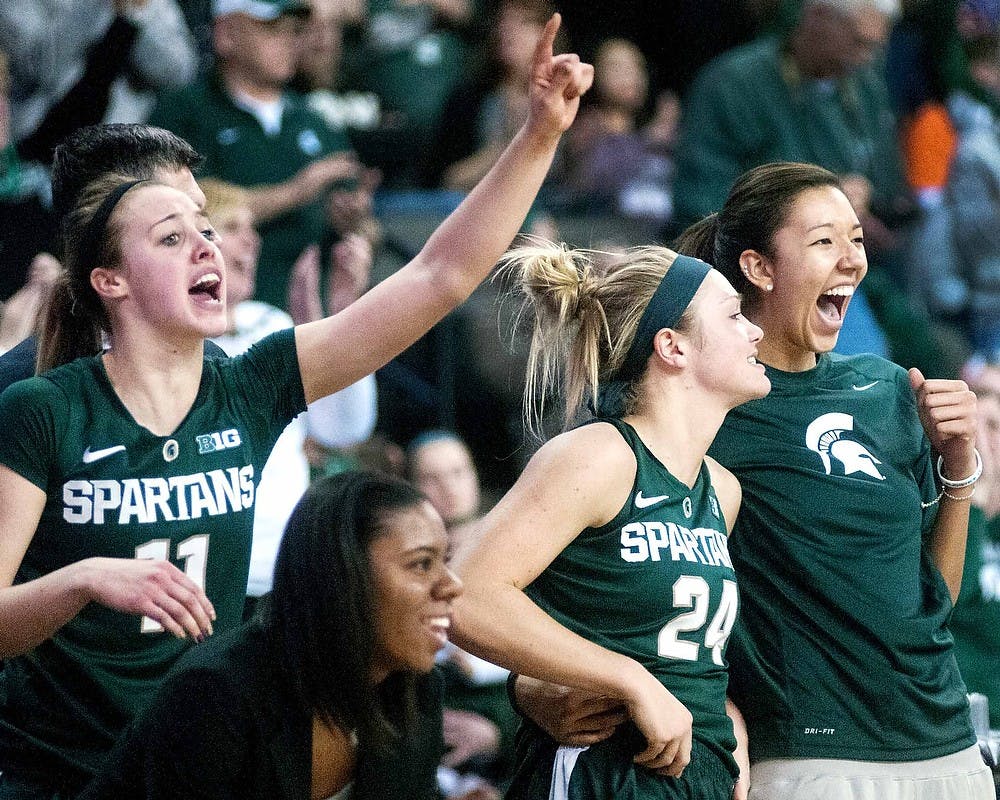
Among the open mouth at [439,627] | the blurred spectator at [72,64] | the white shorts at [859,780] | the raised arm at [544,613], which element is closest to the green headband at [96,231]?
the raised arm at [544,613]

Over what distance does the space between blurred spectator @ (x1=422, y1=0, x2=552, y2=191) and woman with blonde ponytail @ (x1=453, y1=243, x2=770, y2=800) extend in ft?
13.9

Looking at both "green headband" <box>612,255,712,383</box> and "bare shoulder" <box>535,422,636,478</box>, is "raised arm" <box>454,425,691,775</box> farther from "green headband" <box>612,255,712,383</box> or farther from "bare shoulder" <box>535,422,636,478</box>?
"green headband" <box>612,255,712,383</box>

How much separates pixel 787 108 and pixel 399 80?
1.93 metres

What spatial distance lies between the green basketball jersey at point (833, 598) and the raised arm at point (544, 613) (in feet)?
1.47

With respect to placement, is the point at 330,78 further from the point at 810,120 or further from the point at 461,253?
the point at 461,253

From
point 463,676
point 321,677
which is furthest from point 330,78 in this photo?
point 321,677

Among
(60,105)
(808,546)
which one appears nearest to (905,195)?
(60,105)

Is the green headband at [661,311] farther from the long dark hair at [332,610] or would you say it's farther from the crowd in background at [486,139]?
the crowd in background at [486,139]

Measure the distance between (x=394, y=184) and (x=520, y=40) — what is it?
2.99ft

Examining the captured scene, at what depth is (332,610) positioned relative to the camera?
220 cm

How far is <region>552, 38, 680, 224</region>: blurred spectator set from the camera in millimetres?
7410

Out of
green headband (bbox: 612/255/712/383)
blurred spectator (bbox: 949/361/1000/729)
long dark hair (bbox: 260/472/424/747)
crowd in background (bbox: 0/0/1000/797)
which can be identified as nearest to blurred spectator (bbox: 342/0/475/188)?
crowd in background (bbox: 0/0/1000/797)

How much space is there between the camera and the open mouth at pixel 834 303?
316 cm

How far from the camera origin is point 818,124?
255 inches
